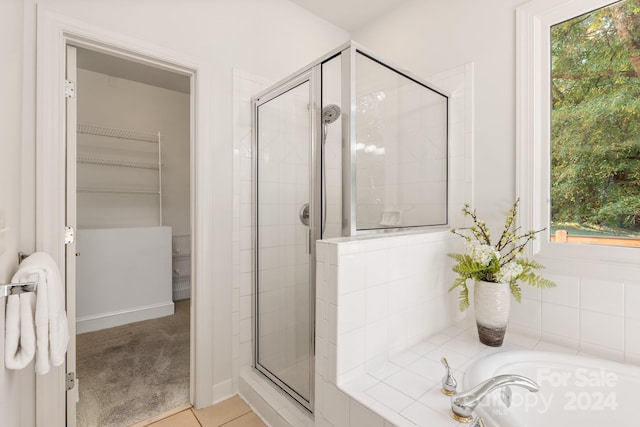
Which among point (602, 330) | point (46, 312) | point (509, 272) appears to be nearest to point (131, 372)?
point (46, 312)

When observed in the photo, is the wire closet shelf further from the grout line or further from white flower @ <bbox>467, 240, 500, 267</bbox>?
white flower @ <bbox>467, 240, 500, 267</bbox>

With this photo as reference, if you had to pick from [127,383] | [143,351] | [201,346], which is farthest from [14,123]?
[143,351]

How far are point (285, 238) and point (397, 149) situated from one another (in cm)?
80

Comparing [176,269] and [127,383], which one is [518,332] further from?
[176,269]

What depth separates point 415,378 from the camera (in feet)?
3.84

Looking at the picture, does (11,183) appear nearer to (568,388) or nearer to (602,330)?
(568,388)

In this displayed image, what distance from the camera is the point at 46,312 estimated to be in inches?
42.1

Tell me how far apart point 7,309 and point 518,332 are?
2.23 metres

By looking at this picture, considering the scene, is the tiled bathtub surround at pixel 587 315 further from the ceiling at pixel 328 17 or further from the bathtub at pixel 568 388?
the ceiling at pixel 328 17

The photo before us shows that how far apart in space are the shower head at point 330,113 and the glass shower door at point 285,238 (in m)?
0.10

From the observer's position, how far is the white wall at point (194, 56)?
1.04 metres

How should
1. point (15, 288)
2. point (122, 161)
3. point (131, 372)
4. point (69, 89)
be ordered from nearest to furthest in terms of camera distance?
point (15, 288)
point (69, 89)
point (131, 372)
point (122, 161)

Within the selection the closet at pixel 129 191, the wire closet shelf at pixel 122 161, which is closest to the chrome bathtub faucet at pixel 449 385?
the closet at pixel 129 191

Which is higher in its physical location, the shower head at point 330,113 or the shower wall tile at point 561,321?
the shower head at point 330,113
